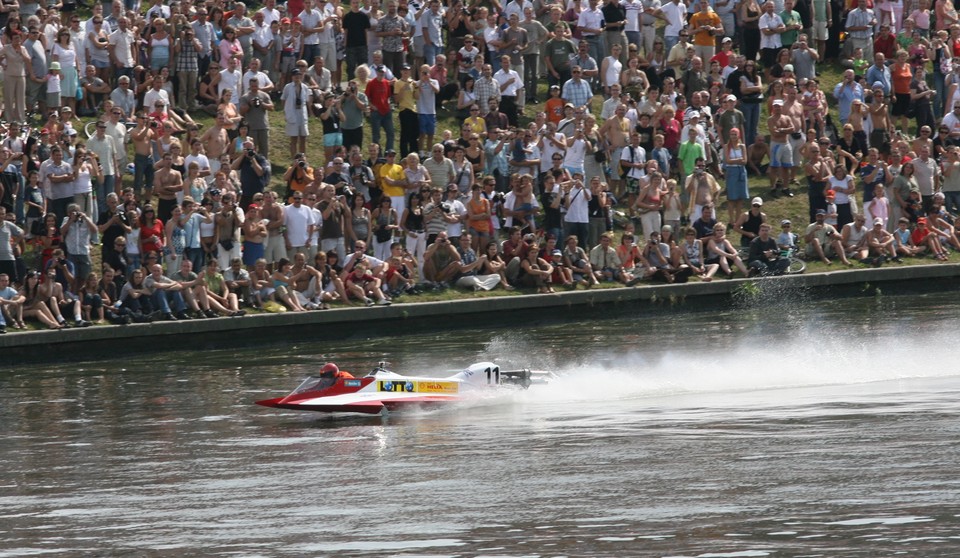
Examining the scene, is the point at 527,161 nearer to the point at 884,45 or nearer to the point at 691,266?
the point at 691,266

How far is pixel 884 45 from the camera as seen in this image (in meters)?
37.1

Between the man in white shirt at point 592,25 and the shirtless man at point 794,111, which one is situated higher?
the man in white shirt at point 592,25

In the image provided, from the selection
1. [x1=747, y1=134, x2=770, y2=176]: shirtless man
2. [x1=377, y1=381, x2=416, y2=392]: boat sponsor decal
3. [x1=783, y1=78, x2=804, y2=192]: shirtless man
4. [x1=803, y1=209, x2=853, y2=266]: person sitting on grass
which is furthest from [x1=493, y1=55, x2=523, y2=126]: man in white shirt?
[x1=377, y1=381, x2=416, y2=392]: boat sponsor decal

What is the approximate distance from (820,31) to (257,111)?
49.5 feet

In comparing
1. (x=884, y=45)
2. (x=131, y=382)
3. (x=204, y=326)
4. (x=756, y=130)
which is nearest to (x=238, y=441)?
(x=131, y=382)

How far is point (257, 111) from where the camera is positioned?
30.4m

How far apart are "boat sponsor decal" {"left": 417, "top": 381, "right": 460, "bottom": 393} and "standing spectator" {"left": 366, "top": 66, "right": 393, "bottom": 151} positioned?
10354 mm

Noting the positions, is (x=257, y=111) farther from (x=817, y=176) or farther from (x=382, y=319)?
(x=817, y=176)

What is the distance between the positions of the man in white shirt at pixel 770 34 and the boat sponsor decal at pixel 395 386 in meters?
17.6

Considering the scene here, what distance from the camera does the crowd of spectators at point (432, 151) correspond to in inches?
1071

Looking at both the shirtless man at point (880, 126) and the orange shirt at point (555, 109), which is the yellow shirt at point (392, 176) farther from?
the shirtless man at point (880, 126)

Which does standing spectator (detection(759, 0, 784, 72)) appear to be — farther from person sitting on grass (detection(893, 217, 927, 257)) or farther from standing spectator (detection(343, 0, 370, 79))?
standing spectator (detection(343, 0, 370, 79))

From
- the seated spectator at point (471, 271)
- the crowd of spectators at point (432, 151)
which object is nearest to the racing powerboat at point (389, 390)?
the crowd of spectators at point (432, 151)

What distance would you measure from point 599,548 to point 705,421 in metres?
6.29
